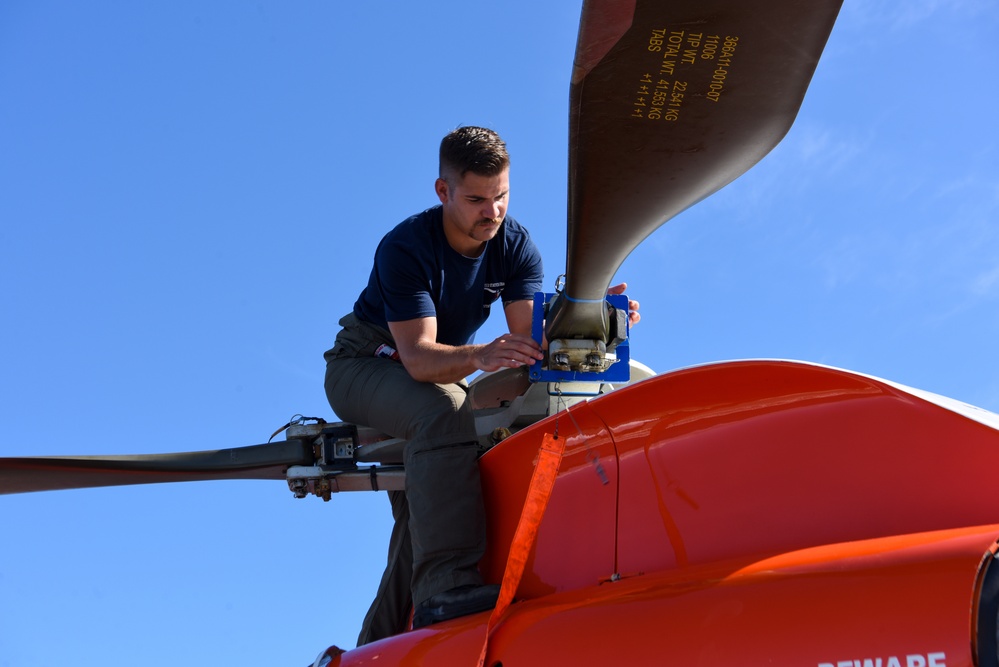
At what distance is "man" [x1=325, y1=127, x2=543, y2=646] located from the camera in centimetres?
425

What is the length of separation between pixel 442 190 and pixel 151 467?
2.03 meters

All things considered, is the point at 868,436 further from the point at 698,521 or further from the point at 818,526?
the point at 698,521

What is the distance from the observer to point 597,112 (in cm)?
285

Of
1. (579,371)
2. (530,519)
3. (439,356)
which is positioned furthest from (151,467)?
(530,519)

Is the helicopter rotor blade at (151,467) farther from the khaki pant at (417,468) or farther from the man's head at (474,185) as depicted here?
the man's head at (474,185)

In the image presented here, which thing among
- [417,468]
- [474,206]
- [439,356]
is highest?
[474,206]

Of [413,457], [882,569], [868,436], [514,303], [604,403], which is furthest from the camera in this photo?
[514,303]

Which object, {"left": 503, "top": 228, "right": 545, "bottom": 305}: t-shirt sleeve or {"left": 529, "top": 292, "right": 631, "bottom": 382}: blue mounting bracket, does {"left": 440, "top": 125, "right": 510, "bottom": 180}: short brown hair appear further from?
{"left": 529, "top": 292, "right": 631, "bottom": 382}: blue mounting bracket

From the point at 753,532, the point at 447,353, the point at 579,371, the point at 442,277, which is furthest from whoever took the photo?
the point at 442,277

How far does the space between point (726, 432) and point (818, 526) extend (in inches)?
18.1

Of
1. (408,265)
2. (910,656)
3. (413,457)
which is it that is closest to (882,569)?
(910,656)

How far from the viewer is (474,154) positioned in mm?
5059

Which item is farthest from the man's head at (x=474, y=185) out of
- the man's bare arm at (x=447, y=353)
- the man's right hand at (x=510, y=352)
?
the man's right hand at (x=510, y=352)

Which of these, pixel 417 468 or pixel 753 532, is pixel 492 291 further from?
pixel 753 532
